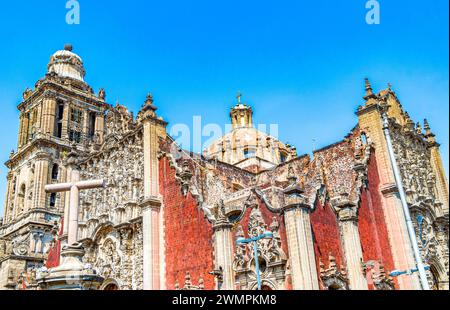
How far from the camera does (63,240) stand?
3428 centimetres

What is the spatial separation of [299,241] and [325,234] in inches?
109

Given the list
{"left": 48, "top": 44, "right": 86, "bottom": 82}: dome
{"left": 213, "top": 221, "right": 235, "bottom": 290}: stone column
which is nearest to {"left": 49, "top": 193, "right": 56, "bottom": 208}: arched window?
{"left": 48, "top": 44, "right": 86, "bottom": 82}: dome

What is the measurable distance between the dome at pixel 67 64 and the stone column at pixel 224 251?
4049 centimetres

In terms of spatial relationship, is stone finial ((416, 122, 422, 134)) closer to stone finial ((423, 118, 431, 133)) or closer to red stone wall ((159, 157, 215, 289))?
stone finial ((423, 118, 431, 133))

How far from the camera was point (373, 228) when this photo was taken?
2731 cm

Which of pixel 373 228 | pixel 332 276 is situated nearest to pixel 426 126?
pixel 373 228

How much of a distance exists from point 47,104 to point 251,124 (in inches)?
964

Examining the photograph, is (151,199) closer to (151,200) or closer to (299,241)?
(151,200)

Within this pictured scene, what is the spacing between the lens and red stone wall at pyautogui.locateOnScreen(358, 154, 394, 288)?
2630 cm

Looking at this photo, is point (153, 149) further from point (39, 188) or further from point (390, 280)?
point (39, 188)

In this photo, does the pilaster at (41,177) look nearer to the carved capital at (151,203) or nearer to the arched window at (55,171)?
the arched window at (55,171)

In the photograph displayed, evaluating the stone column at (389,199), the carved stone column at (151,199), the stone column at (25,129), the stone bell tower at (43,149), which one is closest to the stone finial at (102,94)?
the stone bell tower at (43,149)

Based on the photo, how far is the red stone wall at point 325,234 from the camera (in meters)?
23.2
